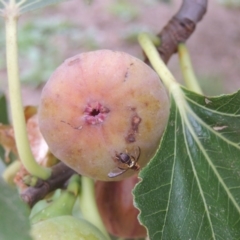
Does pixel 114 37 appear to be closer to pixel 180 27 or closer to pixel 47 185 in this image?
pixel 180 27

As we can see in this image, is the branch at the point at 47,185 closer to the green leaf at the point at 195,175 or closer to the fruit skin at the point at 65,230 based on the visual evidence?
the fruit skin at the point at 65,230

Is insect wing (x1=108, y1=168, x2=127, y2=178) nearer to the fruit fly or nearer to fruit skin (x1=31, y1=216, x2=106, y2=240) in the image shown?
the fruit fly

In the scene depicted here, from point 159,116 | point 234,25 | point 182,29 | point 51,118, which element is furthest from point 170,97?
point 234,25

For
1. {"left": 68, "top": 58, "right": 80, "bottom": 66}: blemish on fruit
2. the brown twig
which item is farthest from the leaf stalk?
the brown twig

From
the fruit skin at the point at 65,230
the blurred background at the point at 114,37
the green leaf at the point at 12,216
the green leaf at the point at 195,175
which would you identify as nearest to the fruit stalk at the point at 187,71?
the green leaf at the point at 195,175

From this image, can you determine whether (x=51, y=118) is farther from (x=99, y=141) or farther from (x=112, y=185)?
(x=112, y=185)

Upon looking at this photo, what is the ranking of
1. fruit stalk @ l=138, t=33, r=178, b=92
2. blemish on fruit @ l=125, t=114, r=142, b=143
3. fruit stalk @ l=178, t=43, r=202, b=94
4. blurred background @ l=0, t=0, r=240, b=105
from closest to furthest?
1. blemish on fruit @ l=125, t=114, r=142, b=143
2. fruit stalk @ l=138, t=33, r=178, b=92
3. fruit stalk @ l=178, t=43, r=202, b=94
4. blurred background @ l=0, t=0, r=240, b=105

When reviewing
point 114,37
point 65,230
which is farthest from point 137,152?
point 114,37
